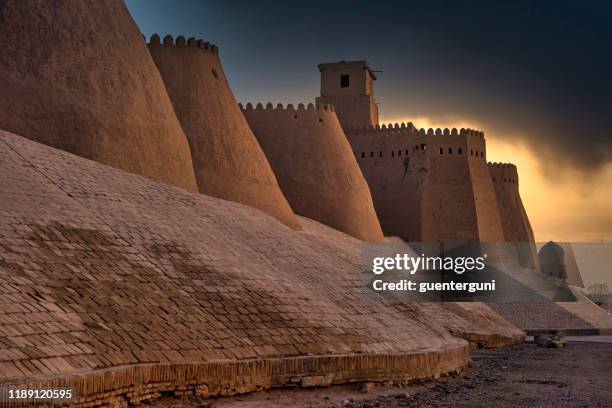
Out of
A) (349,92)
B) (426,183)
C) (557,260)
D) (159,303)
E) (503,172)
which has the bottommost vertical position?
(159,303)

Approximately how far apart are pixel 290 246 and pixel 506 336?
693 cm

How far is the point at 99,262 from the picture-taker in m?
10.3

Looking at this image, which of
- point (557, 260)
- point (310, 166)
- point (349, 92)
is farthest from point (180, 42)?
point (557, 260)

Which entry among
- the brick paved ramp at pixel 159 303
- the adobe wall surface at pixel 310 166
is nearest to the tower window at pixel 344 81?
the adobe wall surface at pixel 310 166

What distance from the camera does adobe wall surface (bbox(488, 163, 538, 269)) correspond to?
3575 centimetres

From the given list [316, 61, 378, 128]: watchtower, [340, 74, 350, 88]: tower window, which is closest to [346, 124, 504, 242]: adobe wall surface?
[316, 61, 378, 128]: watchtower

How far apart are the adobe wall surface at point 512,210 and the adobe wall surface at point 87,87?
2096cm

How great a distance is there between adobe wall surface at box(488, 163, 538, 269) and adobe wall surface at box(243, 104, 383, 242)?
10736 mm

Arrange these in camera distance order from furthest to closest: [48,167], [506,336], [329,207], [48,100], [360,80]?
[360,80] → [329,207] → [506,336] → [48,100] → [48,167]

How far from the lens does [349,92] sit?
36.6m

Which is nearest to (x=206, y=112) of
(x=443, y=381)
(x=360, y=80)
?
(x=443, y=381)

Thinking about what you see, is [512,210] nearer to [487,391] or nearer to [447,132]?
[447,132]

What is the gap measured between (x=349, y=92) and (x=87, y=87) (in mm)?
21883

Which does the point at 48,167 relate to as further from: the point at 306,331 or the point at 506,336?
the point at 506,336
